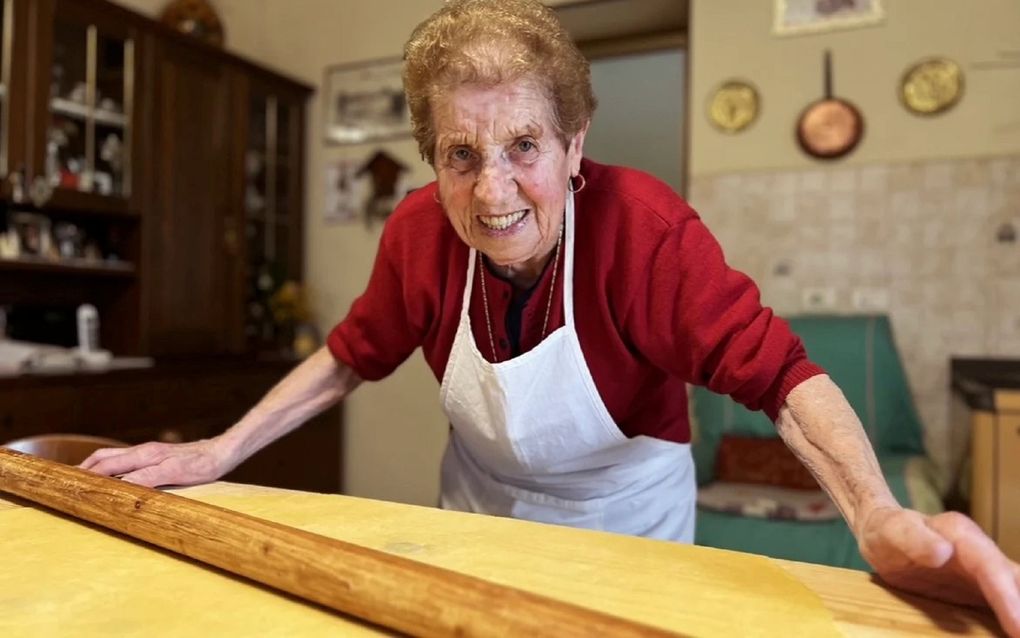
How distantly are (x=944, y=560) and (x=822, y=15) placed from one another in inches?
107

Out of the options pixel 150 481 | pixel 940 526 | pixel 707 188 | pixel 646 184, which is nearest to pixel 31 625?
pixel 150 481

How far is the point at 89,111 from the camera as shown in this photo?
288 cm

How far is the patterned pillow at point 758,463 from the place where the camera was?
8.34 feet

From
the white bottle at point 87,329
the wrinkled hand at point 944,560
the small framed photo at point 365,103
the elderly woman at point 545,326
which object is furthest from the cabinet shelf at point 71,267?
the wrinkled hand at point 944,560

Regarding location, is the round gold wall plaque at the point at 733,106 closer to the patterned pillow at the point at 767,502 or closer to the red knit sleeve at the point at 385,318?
the patterned pillow at the point at 767,502

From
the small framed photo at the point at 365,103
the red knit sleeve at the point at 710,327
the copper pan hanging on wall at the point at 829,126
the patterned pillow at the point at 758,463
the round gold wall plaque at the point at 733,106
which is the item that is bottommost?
the patterned pillow at the point at 758,463

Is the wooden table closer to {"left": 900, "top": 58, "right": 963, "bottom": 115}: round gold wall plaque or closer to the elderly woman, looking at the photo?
the elderly woman

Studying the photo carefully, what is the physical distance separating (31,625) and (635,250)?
725mm

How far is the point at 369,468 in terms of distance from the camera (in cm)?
384

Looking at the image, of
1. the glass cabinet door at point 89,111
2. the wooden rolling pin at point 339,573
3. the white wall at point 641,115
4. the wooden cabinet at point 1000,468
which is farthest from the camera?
the white wall at point 641,115

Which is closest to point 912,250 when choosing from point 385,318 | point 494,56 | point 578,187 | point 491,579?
point 578,187

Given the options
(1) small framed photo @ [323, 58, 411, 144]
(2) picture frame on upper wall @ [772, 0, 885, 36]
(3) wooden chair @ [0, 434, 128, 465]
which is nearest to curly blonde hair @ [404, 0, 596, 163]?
(3) wooden chair @ [0, 434, 128, 465]

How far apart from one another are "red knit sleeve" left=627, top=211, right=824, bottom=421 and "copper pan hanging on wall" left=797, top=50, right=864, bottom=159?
2.08 m

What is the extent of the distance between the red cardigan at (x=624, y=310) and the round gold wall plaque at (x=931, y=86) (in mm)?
2059
